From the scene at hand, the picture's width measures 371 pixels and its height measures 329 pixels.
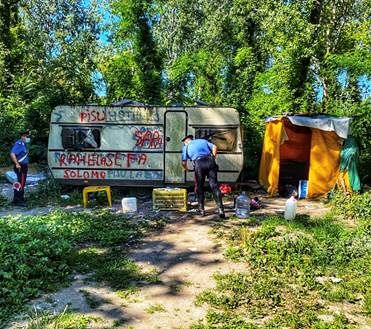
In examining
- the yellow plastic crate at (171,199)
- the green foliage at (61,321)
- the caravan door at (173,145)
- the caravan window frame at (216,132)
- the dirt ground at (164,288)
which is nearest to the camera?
the green foliage at (61,321)

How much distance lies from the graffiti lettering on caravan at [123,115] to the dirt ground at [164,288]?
4.00 metres

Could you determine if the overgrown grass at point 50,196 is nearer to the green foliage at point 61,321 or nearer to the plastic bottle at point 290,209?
the plastic bottle at point 290,209

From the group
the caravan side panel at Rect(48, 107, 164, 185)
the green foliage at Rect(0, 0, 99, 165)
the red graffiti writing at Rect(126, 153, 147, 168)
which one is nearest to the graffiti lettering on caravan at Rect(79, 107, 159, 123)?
the caravan side panel at Rect(48, 107, 164, 185)

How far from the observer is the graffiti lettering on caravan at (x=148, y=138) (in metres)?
A: 12.1

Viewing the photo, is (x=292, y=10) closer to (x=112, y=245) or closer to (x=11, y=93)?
(x=112, y=245)

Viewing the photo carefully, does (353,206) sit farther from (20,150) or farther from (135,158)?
(20,150)

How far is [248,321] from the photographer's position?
206 inches

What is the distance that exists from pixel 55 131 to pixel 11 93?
30.6ft

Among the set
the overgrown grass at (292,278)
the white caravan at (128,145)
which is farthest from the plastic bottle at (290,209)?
the white caravan at (128,145)

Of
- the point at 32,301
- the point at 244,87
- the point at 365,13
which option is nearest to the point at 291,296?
the point at 32,301

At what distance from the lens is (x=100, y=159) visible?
1216cm

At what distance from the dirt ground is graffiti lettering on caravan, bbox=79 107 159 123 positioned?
4002mm

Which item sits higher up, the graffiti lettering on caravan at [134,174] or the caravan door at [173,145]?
the caravan door at [173,145]

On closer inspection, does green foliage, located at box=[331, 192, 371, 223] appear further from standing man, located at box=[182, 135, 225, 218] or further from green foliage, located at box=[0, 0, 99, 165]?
green foliage, located at box=[0, 0, 99, 165]
